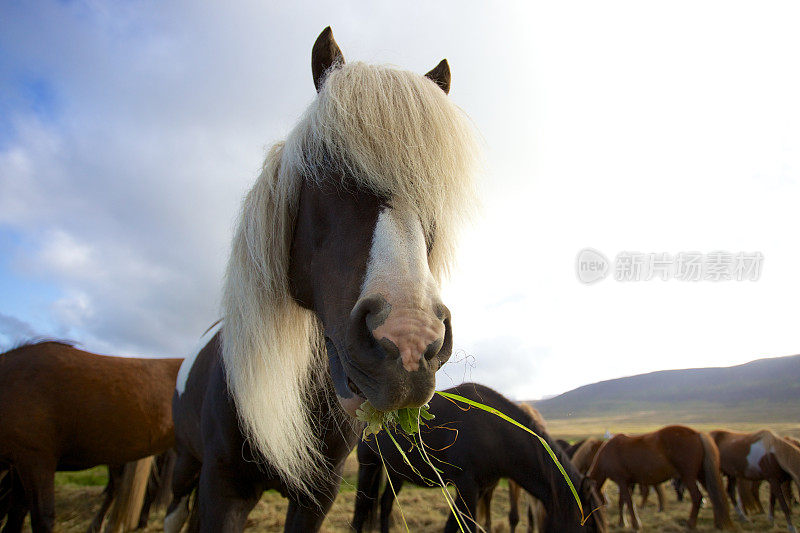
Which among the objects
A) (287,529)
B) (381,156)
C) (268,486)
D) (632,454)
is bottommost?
(632,454)

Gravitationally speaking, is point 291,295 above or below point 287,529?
above

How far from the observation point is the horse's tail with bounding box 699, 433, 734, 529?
267 inches

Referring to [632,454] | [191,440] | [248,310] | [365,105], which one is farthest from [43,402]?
[632,454]

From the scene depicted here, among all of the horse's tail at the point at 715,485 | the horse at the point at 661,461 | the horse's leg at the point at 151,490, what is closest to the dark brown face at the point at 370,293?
the horse's leg at the point at 151,490

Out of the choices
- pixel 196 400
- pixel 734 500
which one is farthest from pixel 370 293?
pixel 734 500

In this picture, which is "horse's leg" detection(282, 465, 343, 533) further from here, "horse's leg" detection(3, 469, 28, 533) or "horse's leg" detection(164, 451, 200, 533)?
"horse's leg" detection(3, 469, 28, 533)

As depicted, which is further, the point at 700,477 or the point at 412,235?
the point at 700,477

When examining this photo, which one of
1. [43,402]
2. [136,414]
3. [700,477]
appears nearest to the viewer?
[43,402]

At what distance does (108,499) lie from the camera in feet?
18.6

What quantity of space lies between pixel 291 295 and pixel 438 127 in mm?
785

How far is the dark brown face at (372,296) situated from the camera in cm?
90

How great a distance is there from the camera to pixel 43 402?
4.12 meters

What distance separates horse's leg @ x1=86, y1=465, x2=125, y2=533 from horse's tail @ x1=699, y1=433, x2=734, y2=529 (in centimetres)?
929

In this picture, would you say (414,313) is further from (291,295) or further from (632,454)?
(632,454)
